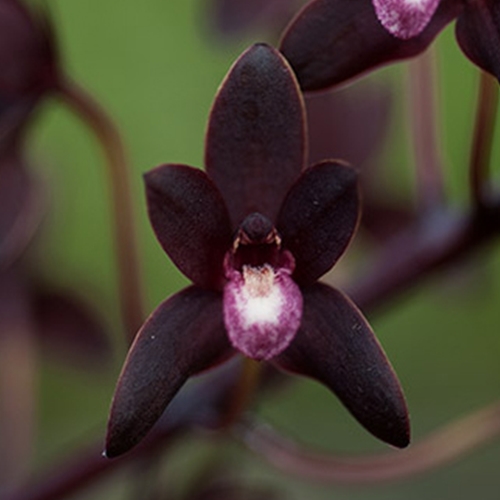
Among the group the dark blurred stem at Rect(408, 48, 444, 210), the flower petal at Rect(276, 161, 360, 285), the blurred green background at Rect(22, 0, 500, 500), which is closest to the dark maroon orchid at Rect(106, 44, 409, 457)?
the flower petal at Rect(276, 161, 360, 285)

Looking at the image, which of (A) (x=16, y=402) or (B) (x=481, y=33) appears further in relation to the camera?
(A) (x=16, y=402)

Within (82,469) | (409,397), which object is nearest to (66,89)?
(82,469)

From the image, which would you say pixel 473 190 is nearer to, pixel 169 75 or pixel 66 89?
pixel 66 89

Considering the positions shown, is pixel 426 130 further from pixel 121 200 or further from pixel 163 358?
pixel 163 358

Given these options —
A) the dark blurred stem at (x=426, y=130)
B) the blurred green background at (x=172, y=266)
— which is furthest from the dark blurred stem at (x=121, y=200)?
the blurred green background at (x=172, y=266)

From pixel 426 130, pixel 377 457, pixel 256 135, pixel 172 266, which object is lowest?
pixel 172 266

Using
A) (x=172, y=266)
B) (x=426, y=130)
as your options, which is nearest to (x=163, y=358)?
(x=426, y=130)
